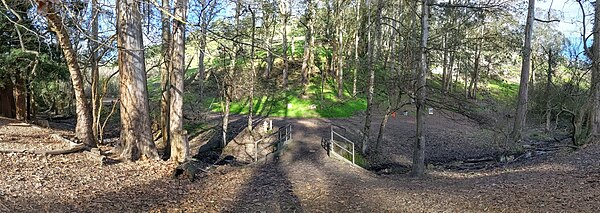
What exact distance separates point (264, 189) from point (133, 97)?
421 centimetres

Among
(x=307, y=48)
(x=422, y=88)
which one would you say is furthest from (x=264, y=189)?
(x=307, y=48)

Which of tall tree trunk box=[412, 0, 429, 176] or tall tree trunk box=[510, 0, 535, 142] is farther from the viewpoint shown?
tall tree trunk box=[510, 0, 535, 142]

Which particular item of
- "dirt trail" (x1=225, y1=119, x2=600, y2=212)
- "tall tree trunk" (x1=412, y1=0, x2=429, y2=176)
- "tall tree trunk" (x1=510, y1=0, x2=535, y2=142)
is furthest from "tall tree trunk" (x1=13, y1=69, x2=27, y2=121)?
"tall tree trunk" (x1=510, y1=0, x2=535, y2=142)

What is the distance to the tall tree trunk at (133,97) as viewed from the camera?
33.3 feet

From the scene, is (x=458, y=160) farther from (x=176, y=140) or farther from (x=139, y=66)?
(x=139, y=66)

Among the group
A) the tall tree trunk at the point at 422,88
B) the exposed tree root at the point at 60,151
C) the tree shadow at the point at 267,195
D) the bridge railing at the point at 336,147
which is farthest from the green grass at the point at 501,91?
the exposed tree root at the point at 60,151

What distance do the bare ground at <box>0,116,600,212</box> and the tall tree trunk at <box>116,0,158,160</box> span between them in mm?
592

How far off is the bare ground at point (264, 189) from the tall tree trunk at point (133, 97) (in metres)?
0.59

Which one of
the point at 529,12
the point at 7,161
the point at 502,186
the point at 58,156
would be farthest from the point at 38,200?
the point at 529,12

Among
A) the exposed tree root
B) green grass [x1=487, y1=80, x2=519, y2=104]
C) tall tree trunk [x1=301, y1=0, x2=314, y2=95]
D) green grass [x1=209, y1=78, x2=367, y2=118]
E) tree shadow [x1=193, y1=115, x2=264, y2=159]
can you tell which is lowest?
tree shadow [x1=193, y1=115, x2=264, y2=159]

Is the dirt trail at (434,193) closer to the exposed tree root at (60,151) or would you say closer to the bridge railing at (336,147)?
the bridge railing at (336,147)

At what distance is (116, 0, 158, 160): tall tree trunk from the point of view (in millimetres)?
10148

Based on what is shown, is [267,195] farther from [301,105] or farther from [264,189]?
[301,105]

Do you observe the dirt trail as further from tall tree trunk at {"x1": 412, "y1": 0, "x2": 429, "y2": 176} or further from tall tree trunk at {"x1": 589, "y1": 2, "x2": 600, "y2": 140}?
tall tree trunk at {"x1": 589, "y1": 2, "x2": 600, "y2": 140}
